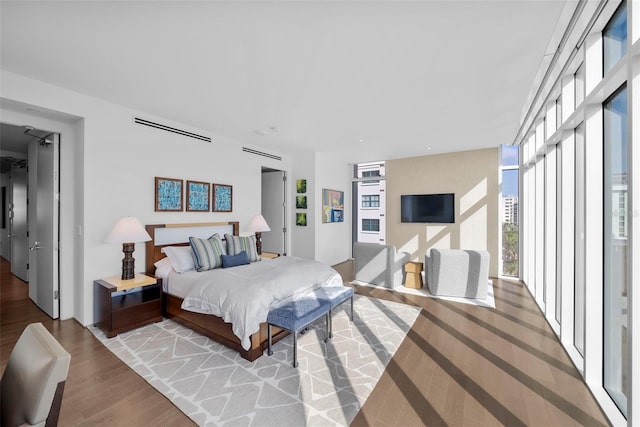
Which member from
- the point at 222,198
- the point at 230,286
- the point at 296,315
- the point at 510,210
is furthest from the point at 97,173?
the point at 510,210

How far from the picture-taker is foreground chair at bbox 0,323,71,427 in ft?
3.27

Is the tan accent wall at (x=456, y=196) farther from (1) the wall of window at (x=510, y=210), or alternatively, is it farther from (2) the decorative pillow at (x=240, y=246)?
(2) the decorative pillow at (x=240, y=246)

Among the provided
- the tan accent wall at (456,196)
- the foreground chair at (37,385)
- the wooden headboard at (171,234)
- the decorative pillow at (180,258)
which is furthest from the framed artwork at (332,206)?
the foreground chair at (37,385)

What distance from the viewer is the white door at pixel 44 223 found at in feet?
11.2

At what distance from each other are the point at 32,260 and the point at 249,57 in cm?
464

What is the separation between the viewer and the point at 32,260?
13.4ft

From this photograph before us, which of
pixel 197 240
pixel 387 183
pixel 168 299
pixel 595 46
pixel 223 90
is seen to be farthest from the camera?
pixel 387 183

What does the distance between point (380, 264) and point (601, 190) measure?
327cm

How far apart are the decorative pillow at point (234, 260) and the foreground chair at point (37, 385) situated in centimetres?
263

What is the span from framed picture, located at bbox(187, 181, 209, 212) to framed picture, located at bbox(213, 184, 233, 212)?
166 millimetres

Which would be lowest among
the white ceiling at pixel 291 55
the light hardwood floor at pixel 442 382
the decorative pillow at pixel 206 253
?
the light hardwood floor at pixel 442 382

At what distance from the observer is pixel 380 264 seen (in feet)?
16.4

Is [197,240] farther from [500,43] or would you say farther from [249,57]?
[500,43]

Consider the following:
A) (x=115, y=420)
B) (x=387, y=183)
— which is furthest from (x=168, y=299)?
(x=387, y=183)
